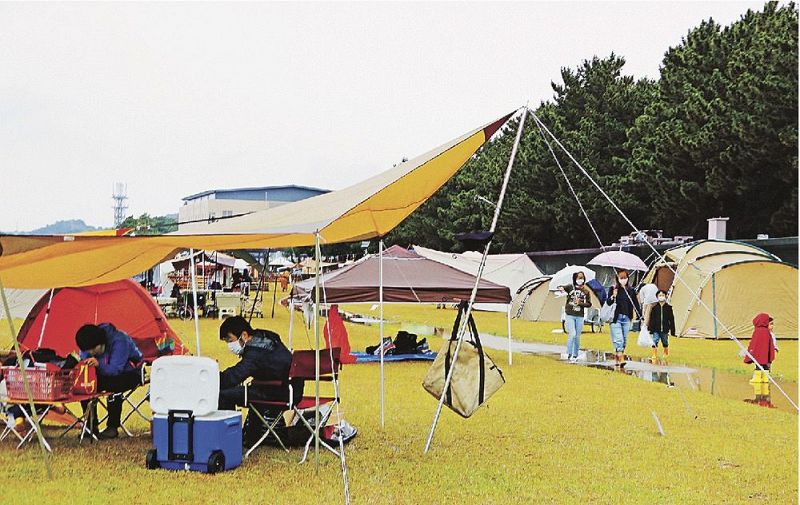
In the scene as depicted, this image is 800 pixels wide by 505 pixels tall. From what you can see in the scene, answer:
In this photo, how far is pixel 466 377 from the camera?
7.92m

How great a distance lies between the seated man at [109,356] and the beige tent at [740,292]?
50.5ft

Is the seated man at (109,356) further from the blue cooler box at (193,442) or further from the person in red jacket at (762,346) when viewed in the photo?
the person in red jacket at (762,346)

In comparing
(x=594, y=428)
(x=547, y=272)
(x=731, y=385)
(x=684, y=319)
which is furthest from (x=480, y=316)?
(x=594, y=428)

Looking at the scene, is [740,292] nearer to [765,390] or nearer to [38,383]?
[765,390]

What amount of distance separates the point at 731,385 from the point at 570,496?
740 centimetres

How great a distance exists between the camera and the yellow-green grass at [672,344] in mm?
15867

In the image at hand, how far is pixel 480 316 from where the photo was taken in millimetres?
32562

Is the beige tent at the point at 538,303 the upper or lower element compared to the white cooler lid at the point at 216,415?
lower

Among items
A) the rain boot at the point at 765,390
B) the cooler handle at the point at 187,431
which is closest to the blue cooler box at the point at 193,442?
the cooler handle at the point at 187,431

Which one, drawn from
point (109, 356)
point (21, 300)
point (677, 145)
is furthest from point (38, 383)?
point (677, 145)

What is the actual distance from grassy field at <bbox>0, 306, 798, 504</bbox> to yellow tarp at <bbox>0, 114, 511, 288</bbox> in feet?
5.52

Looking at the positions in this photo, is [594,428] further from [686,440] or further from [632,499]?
[632,499]

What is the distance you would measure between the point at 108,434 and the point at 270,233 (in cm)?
283

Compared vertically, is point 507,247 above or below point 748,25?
below
